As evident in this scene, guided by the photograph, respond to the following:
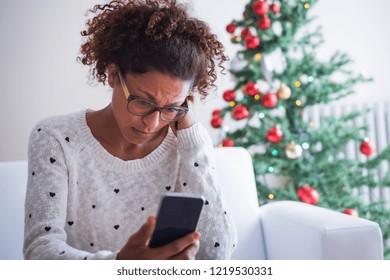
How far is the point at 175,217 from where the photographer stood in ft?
2.15

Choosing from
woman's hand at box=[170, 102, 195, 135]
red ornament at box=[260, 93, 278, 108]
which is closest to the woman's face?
woman's hand at box=[170, 102, 195, 135]

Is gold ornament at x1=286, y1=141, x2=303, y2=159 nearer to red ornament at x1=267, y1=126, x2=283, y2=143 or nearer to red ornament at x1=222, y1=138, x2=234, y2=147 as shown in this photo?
red ornament at x1=267, y1=126, x2=283, y2=143

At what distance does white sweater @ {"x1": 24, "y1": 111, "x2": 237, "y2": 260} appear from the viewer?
91 cm

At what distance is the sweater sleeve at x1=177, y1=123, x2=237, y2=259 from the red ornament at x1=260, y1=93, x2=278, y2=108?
847mm

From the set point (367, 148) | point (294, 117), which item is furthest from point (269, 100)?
point (367, 148)

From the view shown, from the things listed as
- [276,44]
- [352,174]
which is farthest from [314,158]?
[276,44]

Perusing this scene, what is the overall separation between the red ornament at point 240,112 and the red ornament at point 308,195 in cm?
37

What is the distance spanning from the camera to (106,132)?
1017mm

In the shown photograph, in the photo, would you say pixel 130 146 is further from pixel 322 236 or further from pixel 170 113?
pixel 322 236

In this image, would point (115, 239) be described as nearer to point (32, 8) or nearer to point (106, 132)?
point (106, 132)

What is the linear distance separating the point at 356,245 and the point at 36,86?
5.43ft

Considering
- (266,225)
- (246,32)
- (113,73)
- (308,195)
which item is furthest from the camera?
(246,32)

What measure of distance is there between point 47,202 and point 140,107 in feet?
0.80

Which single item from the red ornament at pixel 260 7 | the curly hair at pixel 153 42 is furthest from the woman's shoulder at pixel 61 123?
the red ornament at pixel 260 7
